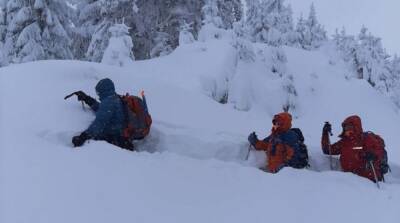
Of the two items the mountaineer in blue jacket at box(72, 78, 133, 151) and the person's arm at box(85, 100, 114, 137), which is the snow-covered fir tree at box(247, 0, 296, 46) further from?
the person's arm at box(85, 100, 114, 137)

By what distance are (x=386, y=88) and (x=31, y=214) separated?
26746mm

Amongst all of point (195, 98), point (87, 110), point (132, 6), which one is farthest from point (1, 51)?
point (87, 110)

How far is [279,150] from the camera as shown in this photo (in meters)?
8.77

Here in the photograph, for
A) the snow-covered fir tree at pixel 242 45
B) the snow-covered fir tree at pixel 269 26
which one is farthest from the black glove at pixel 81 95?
the snow-covered fir tree at pixel 269 26

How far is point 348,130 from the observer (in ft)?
30.3

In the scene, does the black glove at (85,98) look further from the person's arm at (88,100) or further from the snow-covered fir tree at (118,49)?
the snow-covered fir tree at (118,49)

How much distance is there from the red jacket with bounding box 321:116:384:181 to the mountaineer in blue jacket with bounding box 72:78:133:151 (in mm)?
3983

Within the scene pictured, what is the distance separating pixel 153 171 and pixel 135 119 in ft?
4.06

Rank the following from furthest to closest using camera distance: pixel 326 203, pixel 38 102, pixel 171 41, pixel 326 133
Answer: pixel 171 41
pixel 326 133
pixel 38 102
pixel 326 203

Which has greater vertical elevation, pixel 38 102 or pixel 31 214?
pixel 38 102

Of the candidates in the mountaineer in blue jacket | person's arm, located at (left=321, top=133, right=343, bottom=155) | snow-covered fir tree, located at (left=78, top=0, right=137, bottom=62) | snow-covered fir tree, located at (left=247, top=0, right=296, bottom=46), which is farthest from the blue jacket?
snow-covered fir tree, located at (left=247, top=0, right=296, bottom=46)

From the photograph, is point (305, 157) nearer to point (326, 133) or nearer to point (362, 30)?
point (326, 133)

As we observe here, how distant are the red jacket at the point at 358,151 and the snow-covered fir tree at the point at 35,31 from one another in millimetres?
13613

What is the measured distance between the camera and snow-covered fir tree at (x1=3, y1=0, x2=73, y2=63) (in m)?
19.3
